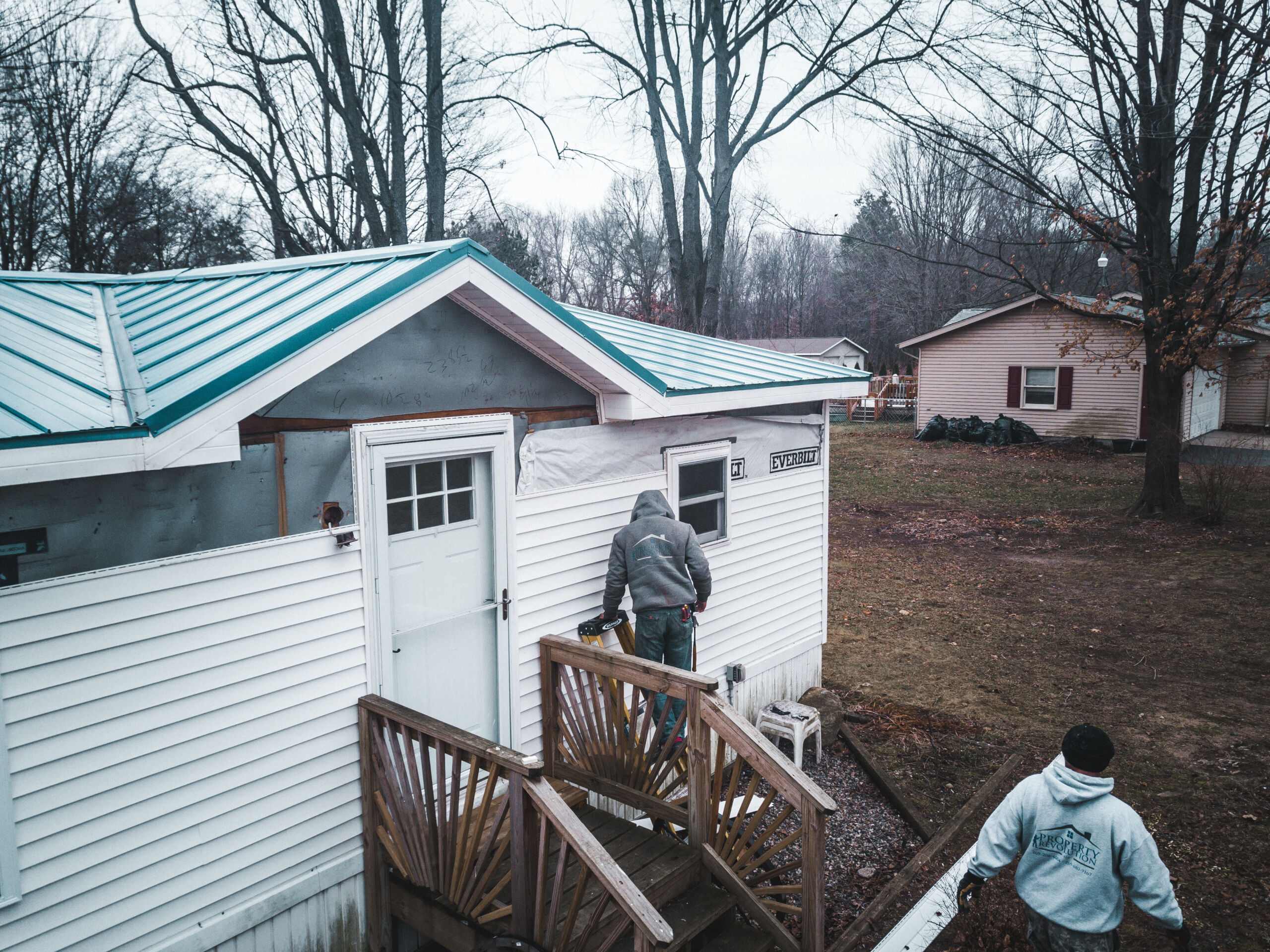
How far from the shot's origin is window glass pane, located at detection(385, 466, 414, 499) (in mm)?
4961

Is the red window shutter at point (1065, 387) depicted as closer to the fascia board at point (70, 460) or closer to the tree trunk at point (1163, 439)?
the tree trunk at point (1163, 439)

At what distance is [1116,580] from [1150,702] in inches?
198

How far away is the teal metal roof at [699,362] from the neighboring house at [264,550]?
293mm

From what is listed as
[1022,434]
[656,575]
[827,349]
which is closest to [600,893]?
[656,575]

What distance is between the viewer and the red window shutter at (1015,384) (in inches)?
1126

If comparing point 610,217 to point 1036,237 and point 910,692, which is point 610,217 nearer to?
point 1036,237

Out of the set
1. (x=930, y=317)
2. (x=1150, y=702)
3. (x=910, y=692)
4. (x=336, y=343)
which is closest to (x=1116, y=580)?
(x=1150, y=702)

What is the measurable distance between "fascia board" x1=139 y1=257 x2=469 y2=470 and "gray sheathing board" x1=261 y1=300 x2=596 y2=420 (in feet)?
0.92

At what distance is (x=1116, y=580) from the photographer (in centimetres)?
1297

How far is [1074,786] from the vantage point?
365cm

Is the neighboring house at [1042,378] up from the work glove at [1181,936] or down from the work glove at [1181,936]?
up

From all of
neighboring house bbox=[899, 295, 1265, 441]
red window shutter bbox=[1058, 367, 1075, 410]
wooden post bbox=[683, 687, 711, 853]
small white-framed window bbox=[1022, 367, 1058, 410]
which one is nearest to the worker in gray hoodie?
wooden post bbox=[683, 687, 711, 853]

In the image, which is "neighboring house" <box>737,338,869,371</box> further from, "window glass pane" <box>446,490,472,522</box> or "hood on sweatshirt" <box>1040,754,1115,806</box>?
"hood on sweatshirt" <box>1040,754,1115,806</box>


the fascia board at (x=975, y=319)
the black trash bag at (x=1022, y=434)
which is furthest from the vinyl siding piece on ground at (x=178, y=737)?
the black trash bag at (x=1022, y=434)
